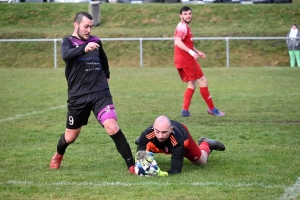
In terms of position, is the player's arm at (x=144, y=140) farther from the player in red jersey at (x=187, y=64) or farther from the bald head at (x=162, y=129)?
the player in red jersey at (x=187, y=64)

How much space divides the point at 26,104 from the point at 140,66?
1467cm

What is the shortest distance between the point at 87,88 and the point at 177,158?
134 centimetres

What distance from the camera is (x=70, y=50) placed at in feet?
25.3

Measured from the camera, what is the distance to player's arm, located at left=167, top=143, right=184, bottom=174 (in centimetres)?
762

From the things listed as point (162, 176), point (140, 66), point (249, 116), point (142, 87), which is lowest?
point (140, 66)

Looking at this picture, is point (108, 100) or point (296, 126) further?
point (296, 126)

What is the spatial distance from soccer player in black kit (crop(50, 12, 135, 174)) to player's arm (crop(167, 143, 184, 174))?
1.58 feet

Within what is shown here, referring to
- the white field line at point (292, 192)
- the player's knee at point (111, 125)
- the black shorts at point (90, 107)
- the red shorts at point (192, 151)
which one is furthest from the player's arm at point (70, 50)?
the white field line at point (292, 192)

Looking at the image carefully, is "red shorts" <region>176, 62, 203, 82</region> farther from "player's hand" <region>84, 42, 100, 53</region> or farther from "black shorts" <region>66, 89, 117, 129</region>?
"player's hand" <region>84, 42, 100, 53</region>

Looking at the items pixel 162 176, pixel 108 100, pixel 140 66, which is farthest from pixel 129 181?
pixel 140 66

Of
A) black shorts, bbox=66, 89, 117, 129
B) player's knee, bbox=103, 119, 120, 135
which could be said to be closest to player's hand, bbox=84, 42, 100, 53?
black shorts, bbox=66, 89, 117, 129

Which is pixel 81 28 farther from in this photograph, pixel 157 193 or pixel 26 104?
pixel 26 104

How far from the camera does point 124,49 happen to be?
106ft

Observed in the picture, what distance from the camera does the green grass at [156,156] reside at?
23.0ft
